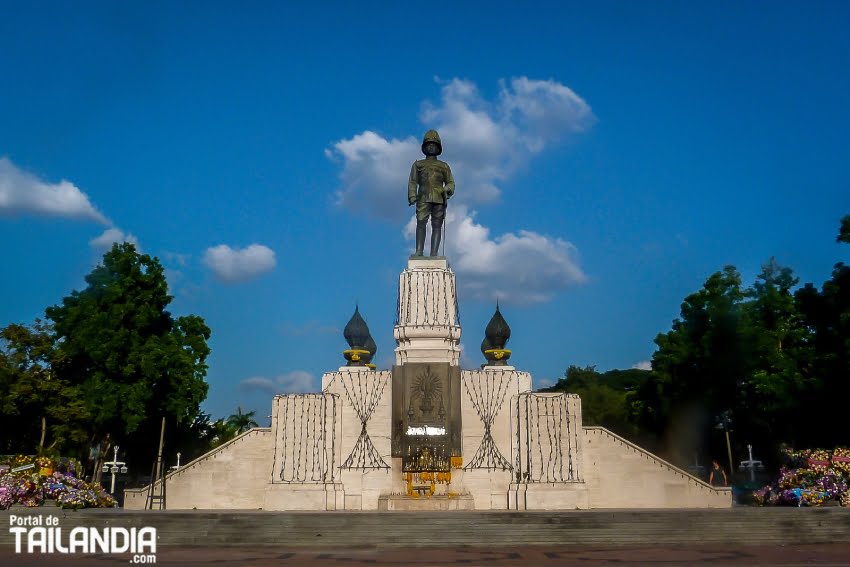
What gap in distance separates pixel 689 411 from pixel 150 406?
24023mm

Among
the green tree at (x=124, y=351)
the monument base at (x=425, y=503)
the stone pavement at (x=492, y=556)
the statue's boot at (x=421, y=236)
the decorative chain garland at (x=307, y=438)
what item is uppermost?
the statue's boot at (x=421, y=236)

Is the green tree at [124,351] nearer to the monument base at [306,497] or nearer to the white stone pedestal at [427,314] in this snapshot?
the monument base at [306,497]

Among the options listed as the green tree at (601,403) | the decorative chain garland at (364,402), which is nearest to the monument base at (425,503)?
the decorative chain garland at (364,402)

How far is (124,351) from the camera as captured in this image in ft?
97.3

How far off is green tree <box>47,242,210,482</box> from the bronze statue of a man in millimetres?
12222

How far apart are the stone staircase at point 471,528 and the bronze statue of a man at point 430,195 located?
10.4 meters

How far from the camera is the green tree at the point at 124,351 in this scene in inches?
1141

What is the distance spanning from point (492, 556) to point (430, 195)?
527 inches

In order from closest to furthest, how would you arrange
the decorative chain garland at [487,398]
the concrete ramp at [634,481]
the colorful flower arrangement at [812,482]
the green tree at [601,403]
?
1. the colorful flower arrangement at [812,482]
2. the decorative chain garland at [487,398]
3. the concrete ramp at [634,481]
4. the green tree at [601,403]

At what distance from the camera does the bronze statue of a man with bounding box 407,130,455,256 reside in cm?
2494

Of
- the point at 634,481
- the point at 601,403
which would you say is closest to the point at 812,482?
the point at 634,481

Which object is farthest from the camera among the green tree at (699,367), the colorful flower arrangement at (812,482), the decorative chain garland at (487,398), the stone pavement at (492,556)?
the green tree at (699,367)

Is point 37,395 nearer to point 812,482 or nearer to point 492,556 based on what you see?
point 492,556

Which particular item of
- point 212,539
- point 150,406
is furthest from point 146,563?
point 150,406
